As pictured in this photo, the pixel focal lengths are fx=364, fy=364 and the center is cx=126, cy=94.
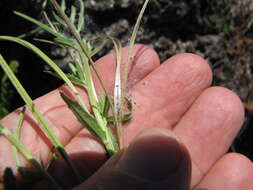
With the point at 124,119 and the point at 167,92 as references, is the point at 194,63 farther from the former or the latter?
the point at 124,119

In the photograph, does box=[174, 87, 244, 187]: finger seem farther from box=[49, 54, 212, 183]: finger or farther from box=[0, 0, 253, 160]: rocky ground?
box=[0, 0, 253, 160]: rocky ground

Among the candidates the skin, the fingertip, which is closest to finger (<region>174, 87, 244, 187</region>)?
the skin

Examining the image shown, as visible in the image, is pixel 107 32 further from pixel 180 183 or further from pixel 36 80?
pixel 180 183

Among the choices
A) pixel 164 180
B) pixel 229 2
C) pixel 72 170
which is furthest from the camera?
pixel 229 2

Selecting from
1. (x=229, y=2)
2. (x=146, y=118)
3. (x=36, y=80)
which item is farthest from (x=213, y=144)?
(x=229, y=2)

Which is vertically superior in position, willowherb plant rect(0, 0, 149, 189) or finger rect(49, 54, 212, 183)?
willowherb plant rect(0, 0, 149, 189)

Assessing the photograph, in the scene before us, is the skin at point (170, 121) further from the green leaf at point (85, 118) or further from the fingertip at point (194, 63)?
the green leaf at point (85, 118)
